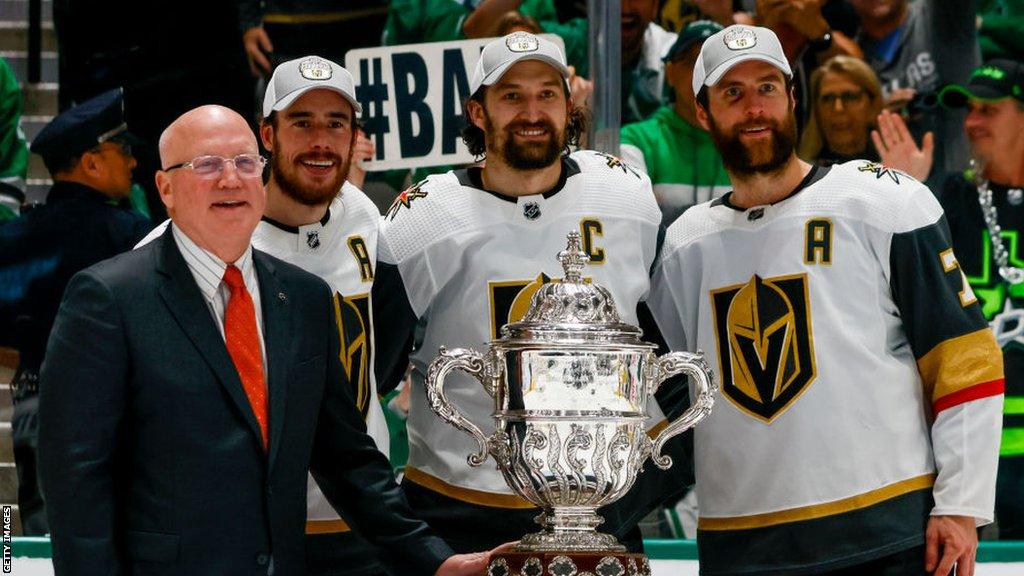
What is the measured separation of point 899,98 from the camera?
5117mm

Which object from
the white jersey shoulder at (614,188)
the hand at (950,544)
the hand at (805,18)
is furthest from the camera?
the hand at (805,18)

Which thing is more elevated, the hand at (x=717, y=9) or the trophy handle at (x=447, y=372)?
the hand at (x=717, y=9)

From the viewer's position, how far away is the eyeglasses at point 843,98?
506cm

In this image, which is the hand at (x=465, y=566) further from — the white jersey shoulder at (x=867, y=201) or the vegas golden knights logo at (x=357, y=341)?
the white jersey shoulder at (x=867, y=201)

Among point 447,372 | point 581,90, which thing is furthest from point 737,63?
point 581,90

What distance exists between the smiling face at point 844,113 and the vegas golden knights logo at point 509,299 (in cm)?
199

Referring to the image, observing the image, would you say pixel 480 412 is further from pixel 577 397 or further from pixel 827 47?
pixel 827 47

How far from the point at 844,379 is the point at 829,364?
40 millimetres

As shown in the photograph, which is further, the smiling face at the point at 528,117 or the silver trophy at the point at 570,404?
the smiling face at the point at 528,117

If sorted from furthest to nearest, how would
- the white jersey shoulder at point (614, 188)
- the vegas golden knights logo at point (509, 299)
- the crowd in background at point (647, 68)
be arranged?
the crowd in background at point (647, 68) < the white jersey shoulder at point (614, 188) < the vegas golden knights logo at point (509, 299)

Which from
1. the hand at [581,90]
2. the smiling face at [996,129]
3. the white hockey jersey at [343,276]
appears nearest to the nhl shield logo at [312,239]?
the white hockey jersey at [343,276]

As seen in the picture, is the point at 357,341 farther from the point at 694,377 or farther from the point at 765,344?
the point at 694,377

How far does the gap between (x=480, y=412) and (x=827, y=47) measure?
228 cm

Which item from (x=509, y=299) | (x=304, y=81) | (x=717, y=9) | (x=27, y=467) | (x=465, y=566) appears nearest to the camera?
(x=465, y=566)
